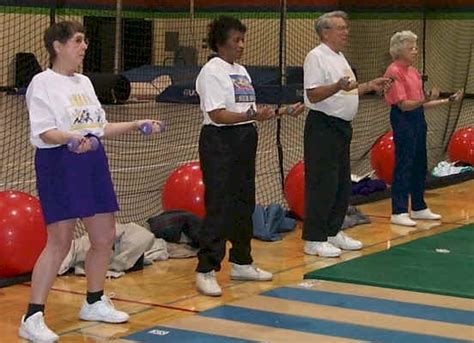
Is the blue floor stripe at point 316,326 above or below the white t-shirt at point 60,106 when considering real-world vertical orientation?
below

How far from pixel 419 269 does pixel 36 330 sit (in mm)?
2508

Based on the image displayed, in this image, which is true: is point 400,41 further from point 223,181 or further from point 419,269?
point 223,181

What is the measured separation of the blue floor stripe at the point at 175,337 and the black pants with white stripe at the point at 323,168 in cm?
195

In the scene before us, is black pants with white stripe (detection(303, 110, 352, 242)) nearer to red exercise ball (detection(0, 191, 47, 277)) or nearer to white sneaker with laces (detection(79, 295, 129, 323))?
red exercise ball (detection(0, 191, 47, 277))

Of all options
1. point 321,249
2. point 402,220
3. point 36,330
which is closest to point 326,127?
point 321,249

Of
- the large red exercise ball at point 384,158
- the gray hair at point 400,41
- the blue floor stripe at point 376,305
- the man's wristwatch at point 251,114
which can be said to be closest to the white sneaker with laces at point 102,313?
the blue floor stripe at point 376,305

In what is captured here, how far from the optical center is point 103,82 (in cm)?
1606

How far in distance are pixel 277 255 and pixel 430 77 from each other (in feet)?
38.1

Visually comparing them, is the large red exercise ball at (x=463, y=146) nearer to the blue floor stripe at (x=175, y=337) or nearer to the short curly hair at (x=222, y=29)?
the short curly hair at (x=222, y=29)

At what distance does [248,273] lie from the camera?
18.9 feet

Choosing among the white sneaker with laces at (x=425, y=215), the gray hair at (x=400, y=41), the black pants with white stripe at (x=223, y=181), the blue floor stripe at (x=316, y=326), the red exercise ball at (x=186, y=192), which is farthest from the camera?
the white sneaker with laces at (x=425, y=215)

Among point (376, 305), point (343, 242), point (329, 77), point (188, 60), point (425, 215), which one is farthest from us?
point (188, 60)

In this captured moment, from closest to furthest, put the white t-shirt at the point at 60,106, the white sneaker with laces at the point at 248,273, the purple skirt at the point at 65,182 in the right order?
the white t-shirt at the point at 60,106 → the purple skirt at the point at 65,182 → the white sneaker with laces at the point at 248,273

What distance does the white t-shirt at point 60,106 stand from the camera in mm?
4320
